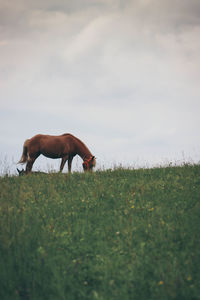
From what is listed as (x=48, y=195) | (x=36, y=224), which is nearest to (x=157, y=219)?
(x=36, y=224)

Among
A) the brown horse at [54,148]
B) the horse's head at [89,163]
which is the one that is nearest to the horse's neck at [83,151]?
the brown horse at [54,148]

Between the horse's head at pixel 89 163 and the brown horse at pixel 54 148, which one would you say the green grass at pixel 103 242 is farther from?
the brown horse at pixel 54 148

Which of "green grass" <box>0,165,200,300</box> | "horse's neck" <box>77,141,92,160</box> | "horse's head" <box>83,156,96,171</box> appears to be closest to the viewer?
"green grass" <box>0,165,200,300</box>

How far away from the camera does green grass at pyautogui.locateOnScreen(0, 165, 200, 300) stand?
184 inches

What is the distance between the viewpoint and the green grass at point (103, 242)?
467cm

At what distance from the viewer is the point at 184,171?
11.5 meters

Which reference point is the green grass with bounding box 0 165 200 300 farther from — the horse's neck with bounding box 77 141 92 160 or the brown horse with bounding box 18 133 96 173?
the horse's neck with bounding box 77 141 92 160

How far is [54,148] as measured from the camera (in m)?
17.8

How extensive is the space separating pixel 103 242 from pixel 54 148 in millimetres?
12336

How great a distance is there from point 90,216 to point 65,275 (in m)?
2.45

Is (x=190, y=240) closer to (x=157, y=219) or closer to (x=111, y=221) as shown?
(x=157, y=219)

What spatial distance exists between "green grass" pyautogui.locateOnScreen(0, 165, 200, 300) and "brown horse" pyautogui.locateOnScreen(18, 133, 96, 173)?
8110 mm

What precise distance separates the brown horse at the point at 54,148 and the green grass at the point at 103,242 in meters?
8.11

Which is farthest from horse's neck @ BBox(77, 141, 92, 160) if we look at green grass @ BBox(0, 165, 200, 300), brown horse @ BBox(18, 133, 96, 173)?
green grass @ BBox(0, 165, 200, 300)
